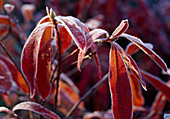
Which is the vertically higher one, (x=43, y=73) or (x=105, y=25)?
(x=43, y=73)

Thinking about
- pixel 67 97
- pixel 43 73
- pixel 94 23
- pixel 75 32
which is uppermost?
pixel 75 32

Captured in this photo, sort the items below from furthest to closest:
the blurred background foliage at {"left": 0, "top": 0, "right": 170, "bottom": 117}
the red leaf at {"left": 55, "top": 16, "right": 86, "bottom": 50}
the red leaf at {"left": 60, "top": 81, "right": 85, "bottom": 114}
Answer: the blurred background foliage at {"left": 0, "top": 0, "right": 170, "bottom": 117}, the red leaf at {"left": 60, "top": 81, "right": 85, "bottom": 114}, the red leaf at {"left": 55, "top": 16, "right": 86, "bottom": 50}

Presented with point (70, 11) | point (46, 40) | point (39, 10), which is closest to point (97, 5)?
point (70, 11)

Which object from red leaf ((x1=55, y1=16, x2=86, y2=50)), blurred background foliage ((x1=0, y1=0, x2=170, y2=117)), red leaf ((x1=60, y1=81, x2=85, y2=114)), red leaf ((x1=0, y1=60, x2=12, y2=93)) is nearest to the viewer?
red leaf ((x1=55, y1=16, x2=86, y2=50))

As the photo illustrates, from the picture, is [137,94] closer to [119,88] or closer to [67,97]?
[67,97]

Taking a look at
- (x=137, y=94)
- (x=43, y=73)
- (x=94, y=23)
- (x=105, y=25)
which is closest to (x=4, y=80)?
(x=43, y=73)

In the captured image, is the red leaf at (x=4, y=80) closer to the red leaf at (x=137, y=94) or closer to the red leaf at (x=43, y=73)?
the red leaf at (x=43, y=73)

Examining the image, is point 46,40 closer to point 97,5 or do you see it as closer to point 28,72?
point 28,72

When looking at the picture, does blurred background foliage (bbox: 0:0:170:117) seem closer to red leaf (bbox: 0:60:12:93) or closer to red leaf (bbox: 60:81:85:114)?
red leaf (bbox: 60:81:85:114)

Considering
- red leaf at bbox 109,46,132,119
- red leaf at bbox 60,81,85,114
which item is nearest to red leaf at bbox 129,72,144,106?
red leaf at bbox 60,81,85,114

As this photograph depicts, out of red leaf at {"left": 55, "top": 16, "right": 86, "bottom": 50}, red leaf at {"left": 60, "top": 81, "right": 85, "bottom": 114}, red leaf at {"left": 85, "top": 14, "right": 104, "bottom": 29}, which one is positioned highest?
red leaf at {"left": 55, "top": 16, "right": 86, "bottom": 50}
